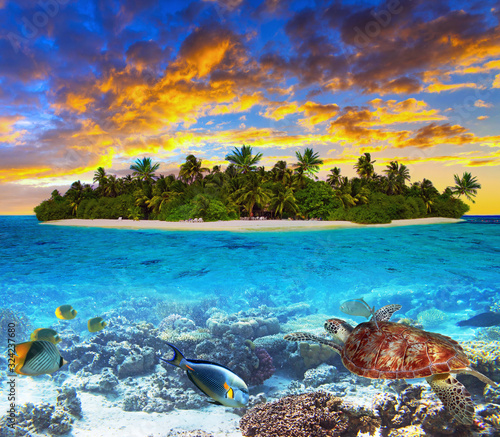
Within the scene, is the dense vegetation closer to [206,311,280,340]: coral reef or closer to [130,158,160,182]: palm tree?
[130,158,160,182]: palm tree

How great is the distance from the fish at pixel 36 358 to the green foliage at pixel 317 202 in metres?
38.5

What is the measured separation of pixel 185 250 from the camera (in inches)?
587

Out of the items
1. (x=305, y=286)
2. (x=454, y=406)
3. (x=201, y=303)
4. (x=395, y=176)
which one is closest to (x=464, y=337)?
(x=305, y=286)

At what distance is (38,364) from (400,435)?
4.53 meters

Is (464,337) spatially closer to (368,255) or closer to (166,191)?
(368,255)

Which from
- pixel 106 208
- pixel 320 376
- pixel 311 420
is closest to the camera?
pixel 311 420

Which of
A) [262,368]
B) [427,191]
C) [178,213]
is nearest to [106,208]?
[178,213]

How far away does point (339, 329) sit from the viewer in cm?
373

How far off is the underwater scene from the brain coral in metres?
0.02

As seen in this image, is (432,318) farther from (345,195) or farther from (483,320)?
(345,195)

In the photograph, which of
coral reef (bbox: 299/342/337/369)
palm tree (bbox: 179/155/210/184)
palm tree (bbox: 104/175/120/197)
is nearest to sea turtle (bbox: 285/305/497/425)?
coral reef (bbox: 299/342/337/369)

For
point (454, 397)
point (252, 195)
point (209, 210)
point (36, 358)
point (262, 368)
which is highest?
point (252, 195)

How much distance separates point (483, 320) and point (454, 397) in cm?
836

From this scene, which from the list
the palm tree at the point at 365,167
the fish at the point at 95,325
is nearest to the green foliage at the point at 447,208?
the palm tree at the point at 365,167
